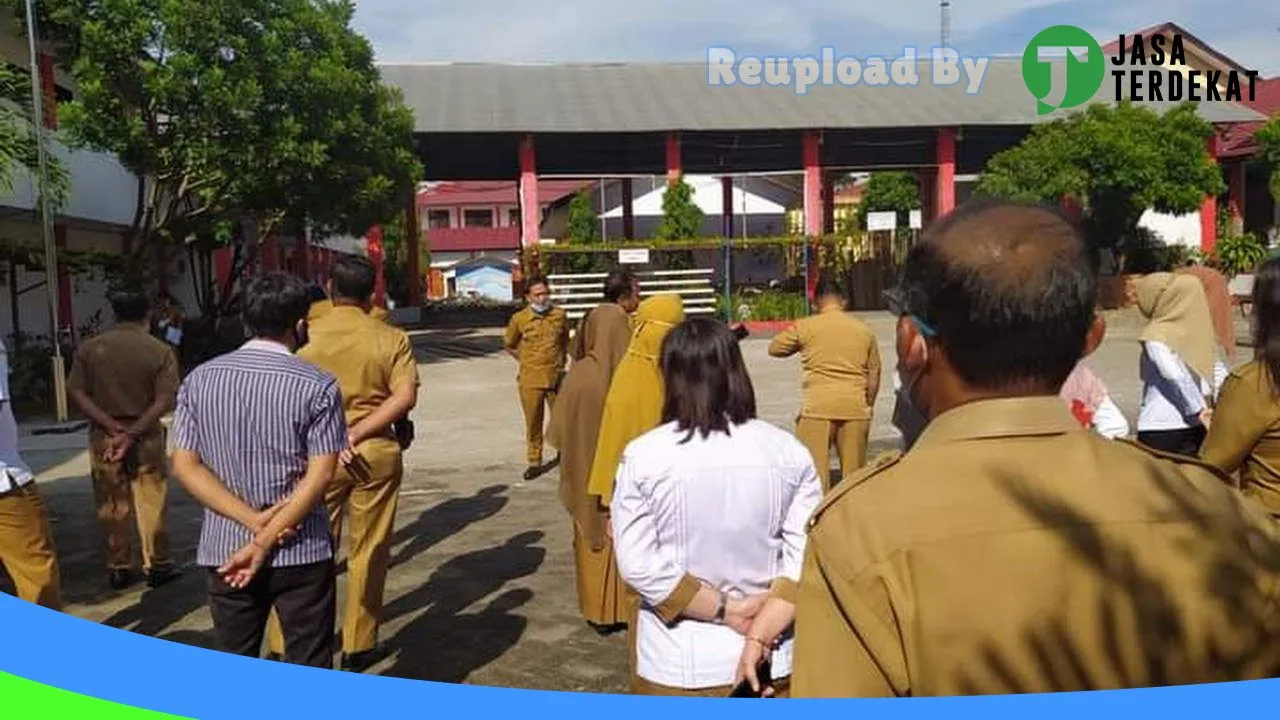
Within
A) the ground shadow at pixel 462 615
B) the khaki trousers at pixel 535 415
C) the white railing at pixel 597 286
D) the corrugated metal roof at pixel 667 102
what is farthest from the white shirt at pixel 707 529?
the corrugated metal roof at pixel 667 102

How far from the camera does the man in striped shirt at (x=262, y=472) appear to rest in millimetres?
2918

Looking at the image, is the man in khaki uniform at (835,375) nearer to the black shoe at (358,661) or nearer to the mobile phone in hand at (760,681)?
the black shoe at (358,661)

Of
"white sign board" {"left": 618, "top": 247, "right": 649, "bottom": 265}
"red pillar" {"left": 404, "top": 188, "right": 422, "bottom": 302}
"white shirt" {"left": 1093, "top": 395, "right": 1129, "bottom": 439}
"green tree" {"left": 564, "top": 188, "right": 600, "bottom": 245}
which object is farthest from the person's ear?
"red pillar" {"left": 404, "top": 188, "right": 422, "bottom": 302}

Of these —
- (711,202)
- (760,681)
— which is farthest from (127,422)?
(711,202)

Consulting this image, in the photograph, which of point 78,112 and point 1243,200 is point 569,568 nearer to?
point 78,112

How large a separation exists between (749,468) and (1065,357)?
4.15ft

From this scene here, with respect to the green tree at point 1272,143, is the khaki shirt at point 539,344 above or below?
below

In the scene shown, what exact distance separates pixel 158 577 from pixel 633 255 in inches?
682

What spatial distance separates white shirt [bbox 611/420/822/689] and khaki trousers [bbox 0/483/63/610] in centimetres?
209

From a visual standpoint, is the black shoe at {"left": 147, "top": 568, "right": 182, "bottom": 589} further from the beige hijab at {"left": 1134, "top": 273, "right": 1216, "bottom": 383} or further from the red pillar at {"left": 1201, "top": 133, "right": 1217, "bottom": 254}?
the red pillar at {"left": 1201, "top": 133, "right": 1217, "bottom": 254}

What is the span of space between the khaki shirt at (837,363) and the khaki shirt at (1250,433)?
8.52 ft

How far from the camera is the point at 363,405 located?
398cm

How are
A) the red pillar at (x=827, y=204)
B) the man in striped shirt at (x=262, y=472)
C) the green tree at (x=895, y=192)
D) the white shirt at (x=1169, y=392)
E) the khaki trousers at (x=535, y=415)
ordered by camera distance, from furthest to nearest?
the green tree at (x=895, y=192) < the red pillar at (x=827, y=204) < the khaki trousers at (x=535, y=415) < the white shirt at (x=1169, y=392) < the man in striped shirt at (x=262, y=472)

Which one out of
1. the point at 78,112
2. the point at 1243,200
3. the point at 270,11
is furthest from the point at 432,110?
the point at 1243,200
